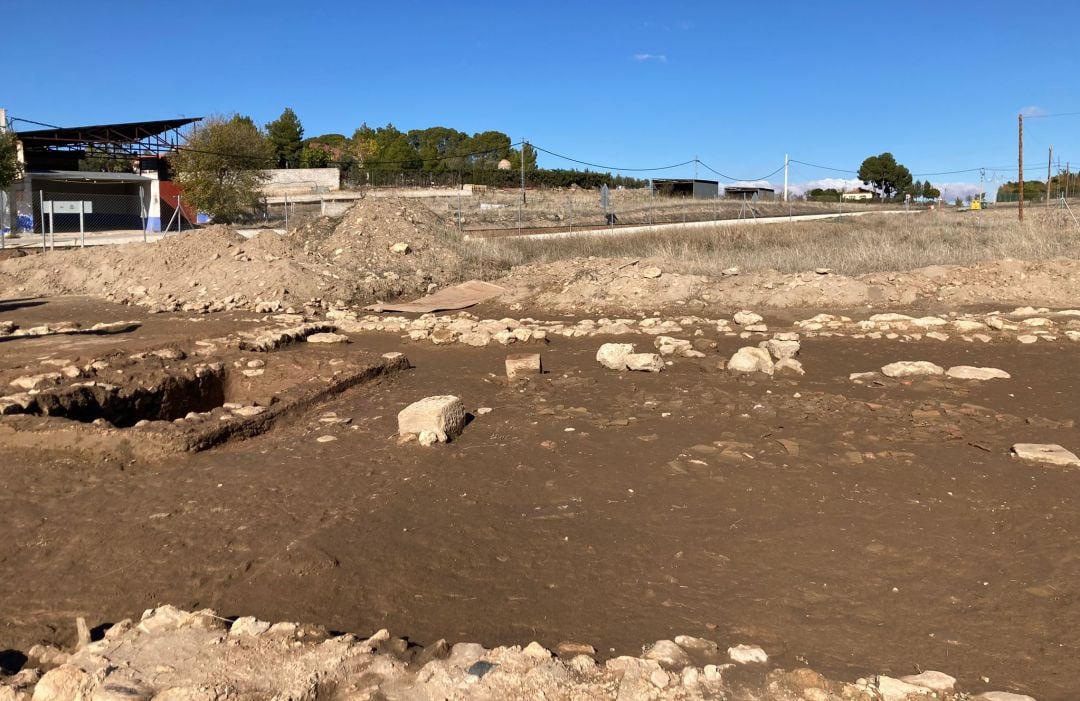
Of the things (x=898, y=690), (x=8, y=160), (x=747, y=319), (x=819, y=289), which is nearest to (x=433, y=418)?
(x=898, y=690)

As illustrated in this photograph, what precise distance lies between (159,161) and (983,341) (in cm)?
4258

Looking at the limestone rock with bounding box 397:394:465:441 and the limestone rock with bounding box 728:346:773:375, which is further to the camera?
the limestone rock with bounding box 728:346:773:375

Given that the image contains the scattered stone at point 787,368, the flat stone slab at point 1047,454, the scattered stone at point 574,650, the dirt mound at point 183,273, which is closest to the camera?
the scattered stone at point 574,650

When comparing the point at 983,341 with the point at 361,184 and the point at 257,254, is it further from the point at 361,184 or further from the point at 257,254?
the point at 361,184

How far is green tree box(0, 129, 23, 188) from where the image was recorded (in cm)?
3064

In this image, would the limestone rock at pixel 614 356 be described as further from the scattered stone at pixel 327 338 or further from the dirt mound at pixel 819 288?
the dirt mound at pixel 819 288

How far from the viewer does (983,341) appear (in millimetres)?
9992

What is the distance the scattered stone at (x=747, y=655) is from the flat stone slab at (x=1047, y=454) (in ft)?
11.3

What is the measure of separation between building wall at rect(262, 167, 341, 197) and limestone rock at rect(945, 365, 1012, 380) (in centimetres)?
4623

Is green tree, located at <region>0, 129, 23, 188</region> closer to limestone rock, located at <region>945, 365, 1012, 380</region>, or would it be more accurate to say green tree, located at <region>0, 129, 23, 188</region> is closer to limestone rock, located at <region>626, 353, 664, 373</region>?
limestone rock, located at <region>626, 353, 664, 373</region>

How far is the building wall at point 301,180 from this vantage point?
164 ft

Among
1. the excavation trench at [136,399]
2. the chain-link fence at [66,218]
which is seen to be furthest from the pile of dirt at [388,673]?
the chain-link fence at [66,218]

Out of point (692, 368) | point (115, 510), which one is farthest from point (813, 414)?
point (115, 510)

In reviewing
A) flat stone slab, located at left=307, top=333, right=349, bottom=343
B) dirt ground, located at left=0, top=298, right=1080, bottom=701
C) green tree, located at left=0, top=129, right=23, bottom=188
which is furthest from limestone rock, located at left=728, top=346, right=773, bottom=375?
green tree, located at left=0, top=129, right=23, bottom=188
